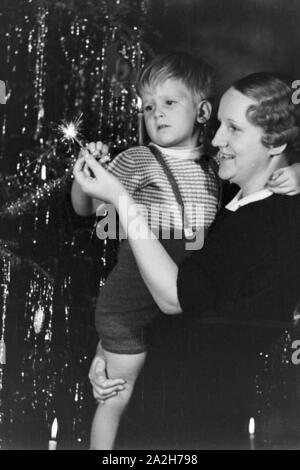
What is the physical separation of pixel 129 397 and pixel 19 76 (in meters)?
0.98

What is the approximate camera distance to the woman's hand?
91.9 inches

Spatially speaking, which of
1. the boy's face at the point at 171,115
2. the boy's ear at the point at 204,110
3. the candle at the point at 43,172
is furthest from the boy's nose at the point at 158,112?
the candle at the point at 43,172

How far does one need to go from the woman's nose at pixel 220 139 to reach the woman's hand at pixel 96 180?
0.30m

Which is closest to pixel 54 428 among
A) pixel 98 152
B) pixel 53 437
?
pixel 53 437

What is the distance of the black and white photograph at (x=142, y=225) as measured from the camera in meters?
2.39

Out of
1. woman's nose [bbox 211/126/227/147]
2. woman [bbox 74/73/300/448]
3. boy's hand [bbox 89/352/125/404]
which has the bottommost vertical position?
boy's hand [bbox 89/352/125/404]

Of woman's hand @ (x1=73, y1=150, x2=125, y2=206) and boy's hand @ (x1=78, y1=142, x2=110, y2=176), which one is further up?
boy's hand @ (x1=78, y1=142, x2=110, y2=176)

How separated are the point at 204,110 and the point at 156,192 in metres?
0.27

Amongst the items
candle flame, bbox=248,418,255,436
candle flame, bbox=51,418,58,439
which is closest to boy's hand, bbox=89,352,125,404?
candle flame, bbox=51,418,58,439

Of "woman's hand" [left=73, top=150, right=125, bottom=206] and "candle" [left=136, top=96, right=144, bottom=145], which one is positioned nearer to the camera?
"woman's hand" [left=73, top=150, right=125, bottom=206]

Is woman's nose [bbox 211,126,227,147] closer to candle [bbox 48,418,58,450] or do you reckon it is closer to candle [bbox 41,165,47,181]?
candle [bbox 41,165,47,181]

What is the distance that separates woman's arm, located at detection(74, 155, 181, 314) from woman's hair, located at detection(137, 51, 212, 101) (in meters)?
0.29

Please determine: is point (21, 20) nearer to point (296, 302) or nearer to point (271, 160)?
point (271, 160)
